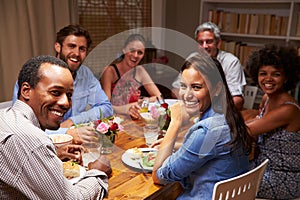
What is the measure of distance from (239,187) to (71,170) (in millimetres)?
655

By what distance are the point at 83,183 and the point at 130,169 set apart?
1.04 ft

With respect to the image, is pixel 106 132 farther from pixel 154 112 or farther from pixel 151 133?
pixel 154 112

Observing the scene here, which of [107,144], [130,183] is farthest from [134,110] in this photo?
[130,183]

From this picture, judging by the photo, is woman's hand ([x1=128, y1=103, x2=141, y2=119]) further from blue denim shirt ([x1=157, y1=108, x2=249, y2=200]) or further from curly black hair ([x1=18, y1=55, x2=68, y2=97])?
curly black hair ([x1=18, y1=55, x2=68, y2=97])

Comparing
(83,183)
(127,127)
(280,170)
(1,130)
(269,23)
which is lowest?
(280,170)

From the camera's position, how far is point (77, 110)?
209 cm

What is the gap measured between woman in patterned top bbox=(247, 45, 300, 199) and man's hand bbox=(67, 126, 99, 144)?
0.89 m

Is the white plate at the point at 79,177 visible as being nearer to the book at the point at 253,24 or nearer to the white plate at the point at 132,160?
the white plate at the point at 132,160

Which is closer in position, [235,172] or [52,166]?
[52,166]

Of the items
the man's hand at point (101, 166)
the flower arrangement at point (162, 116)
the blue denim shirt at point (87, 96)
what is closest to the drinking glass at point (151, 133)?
the flower arrangement at point (162, 116)

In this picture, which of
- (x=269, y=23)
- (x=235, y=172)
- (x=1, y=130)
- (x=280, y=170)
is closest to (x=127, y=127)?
(x=235, y=172)

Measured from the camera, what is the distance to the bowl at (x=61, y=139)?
136 cm

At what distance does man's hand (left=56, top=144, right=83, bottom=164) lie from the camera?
4.29 feet

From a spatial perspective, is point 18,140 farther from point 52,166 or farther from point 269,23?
point 269,23
